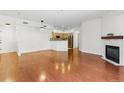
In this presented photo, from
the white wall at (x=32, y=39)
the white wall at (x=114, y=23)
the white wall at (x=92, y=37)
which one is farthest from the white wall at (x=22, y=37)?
the white wall at (x=114, y=23)

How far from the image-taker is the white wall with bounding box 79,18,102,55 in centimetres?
815

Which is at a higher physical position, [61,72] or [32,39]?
[32,39]

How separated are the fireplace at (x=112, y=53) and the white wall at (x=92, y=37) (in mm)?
1678

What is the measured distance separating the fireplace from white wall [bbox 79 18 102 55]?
1678mm

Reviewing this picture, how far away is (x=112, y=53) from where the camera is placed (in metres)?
5.77

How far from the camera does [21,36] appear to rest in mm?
8812

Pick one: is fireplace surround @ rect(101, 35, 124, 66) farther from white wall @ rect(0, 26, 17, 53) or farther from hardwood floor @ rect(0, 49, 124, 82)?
white wall @ rect(0, 26, 17, 53)

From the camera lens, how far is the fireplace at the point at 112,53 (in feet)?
17.5

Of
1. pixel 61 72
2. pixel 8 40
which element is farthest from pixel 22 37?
pixel 61 72

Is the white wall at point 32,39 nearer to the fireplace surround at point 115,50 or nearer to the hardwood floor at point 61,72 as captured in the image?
the hardwood floor at point 61,72

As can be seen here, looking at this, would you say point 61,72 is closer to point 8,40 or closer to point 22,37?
point 22,37

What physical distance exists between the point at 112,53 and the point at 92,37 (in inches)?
122

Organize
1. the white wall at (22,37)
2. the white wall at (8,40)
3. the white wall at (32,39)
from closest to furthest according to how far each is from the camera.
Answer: the white wall at (22,37) < the white wall at (32,39) < the white wall at (8,40)
